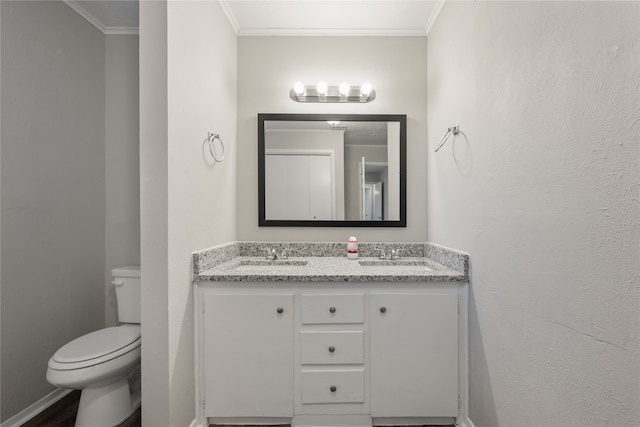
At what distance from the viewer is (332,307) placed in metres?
1.45

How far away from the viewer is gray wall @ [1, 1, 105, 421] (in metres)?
1.47

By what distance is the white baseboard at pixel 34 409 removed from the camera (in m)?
1.46

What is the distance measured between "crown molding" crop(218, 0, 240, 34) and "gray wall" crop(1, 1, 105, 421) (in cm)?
91

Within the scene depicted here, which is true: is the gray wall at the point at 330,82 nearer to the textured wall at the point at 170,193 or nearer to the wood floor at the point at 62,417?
the textured wall at the point at 170,193

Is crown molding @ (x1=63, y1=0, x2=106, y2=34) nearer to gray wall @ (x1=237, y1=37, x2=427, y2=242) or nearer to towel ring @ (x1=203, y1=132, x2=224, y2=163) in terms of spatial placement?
gray wall @ (x1=237, y1=37, x2=427, y2=242)

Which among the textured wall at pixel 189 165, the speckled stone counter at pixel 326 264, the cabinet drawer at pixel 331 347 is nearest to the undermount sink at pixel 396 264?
the speckled stone counter at pixel 326 264

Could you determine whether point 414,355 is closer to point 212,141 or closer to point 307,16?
point 212,141

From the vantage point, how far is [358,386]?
146cm

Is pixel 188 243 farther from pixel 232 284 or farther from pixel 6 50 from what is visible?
pixel 6 50

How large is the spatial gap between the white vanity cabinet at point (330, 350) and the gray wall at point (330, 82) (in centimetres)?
63

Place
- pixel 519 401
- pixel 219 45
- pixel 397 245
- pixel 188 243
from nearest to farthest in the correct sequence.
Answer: pixel 519 401
pixel 188 243
pixel 219 45
pixel 397 245

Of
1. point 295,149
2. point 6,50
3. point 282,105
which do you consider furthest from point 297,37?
point 6,50

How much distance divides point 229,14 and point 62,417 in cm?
253

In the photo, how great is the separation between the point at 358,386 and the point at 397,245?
2.98 feet
